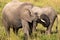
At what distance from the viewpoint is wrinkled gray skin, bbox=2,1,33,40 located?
600cm

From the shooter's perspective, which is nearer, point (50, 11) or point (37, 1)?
point (50, 11)

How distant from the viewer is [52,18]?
7914mm

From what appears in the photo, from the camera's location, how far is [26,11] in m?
6.09

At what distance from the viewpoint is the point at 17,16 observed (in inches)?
248

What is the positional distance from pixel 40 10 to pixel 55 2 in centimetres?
330

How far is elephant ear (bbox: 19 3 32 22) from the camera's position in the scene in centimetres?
605

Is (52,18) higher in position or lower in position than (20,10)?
lower

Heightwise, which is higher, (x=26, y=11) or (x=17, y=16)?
(x=26, y=11)

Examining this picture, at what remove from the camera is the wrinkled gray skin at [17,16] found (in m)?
6.00

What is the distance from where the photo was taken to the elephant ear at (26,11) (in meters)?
6.05

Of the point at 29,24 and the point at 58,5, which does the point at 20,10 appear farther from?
the point at 58,5

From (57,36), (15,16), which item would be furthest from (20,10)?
(57,36)

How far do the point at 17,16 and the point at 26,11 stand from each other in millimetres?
322

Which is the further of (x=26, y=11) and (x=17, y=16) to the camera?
(x=17, y=16)
